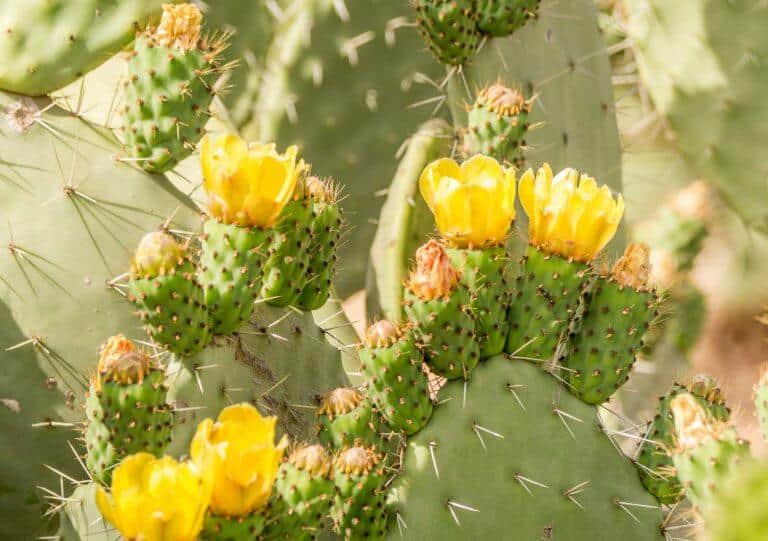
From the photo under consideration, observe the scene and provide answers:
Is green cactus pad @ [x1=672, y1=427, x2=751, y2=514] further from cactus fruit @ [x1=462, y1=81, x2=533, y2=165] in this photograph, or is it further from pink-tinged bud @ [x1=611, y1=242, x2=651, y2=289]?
cactus fruit @ [x1=462, y1=81, x2=533, y2=165]

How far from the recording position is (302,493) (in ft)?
3.94

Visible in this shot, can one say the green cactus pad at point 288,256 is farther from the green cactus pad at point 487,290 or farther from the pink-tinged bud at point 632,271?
the pink-tinged bud at point 632,271

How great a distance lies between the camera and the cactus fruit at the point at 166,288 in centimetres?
129

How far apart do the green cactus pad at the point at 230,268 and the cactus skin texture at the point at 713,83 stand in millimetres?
1713

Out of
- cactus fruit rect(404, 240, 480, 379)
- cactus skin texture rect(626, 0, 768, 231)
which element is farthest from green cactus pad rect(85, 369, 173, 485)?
cactus skin texture rect(626, 0, 768, 231)

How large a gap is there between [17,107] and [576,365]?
3.15ft

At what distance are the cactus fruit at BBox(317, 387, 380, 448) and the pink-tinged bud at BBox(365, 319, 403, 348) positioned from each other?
0.09 metres

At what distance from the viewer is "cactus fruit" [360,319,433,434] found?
4.36 feet

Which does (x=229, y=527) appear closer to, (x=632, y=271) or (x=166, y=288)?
(x=166, y=288)

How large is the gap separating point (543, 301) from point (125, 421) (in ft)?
1.83

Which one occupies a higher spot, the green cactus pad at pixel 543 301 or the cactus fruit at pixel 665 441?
the green cactus pad at pixel 543 301

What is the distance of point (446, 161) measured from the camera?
1393 millimetres

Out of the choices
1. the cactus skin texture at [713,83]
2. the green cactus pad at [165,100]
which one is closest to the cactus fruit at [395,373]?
the green cactus pad at [165,100]

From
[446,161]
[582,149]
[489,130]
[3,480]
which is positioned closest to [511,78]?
[582,149]
